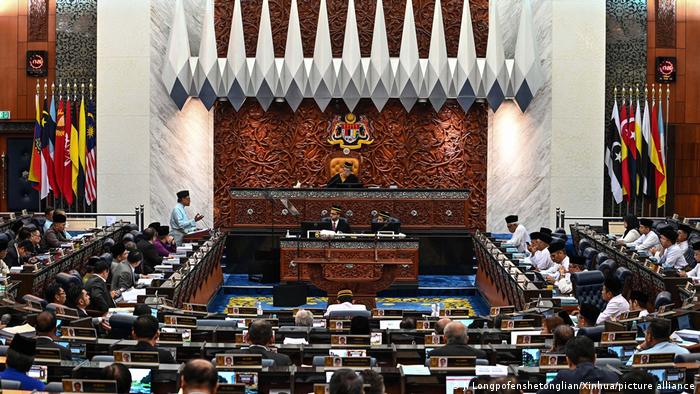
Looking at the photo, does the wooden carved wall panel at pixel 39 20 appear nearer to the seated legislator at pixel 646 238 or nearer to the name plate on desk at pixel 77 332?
the seated legislator at pixel 646 238

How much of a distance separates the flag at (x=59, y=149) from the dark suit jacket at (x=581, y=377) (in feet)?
55.5

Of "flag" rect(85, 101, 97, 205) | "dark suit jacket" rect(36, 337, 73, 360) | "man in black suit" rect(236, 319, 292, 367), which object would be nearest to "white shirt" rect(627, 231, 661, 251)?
"man in black suit" rect(236, 319, 292, 367)

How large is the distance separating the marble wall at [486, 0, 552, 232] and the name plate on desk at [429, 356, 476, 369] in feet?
49.2

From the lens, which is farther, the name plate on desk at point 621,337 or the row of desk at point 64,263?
the row of desk at point 64,263

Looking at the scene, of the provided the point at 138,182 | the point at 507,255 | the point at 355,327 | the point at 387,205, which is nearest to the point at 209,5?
the point at 138,182

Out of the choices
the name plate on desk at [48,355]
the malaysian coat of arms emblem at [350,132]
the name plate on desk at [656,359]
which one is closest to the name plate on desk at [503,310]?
the name plate on desk at [656,359]

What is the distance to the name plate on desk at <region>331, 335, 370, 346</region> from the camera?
332 inches

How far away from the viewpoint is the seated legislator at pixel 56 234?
16.7m

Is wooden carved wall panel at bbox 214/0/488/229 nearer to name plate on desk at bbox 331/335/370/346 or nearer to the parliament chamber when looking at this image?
the parliament chamber

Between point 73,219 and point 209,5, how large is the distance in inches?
212

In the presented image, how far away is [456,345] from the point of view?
7953 millimetres

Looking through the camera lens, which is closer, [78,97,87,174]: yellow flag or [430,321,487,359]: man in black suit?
[430,321,487,359]: man in black suit

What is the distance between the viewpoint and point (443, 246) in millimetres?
20859

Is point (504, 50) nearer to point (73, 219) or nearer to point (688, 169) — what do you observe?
point (688, 169)
